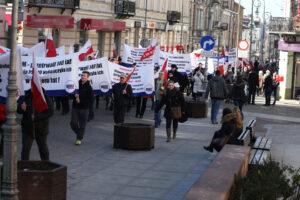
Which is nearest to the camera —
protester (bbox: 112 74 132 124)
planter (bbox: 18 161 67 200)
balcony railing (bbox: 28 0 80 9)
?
planter (bbox: 18 161 67 200)

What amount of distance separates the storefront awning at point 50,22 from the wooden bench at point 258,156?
2018cm

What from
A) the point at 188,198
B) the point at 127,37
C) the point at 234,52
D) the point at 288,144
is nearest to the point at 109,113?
the point at 288,144

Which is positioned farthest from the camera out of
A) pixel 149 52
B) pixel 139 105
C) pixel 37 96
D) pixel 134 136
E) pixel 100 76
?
pixel 149 52

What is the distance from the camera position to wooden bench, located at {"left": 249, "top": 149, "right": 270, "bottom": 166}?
488 inches

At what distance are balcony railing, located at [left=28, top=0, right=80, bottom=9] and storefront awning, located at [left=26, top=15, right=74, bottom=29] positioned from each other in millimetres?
625

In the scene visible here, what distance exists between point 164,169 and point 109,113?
1021cm

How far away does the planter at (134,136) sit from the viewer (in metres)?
15.4

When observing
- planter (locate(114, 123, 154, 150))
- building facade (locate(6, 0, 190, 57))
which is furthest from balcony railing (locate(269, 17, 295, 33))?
planter (locate(114, 123, 154, 150))

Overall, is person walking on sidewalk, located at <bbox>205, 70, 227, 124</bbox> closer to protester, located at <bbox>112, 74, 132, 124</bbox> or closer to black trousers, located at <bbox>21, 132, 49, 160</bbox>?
protester, located at <bbox>112, 74, 132, 124</bbox>

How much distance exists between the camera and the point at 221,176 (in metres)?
9.68

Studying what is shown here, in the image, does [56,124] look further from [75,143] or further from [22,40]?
[22,40]

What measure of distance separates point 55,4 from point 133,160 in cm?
2172

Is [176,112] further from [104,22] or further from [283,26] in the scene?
[104,22]

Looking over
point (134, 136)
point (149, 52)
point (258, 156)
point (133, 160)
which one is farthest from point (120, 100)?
point (149, 52)
